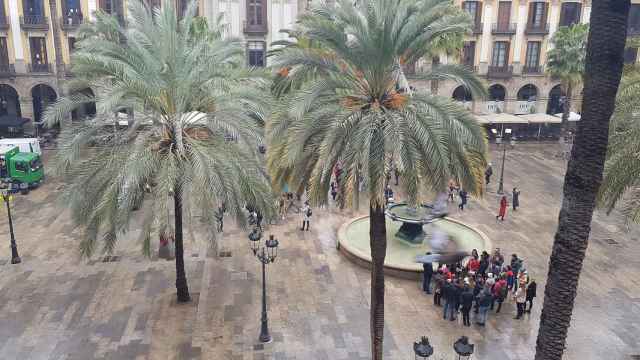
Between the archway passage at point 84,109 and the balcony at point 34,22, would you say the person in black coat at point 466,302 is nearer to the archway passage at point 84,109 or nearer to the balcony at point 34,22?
the archway passage at point 84,109

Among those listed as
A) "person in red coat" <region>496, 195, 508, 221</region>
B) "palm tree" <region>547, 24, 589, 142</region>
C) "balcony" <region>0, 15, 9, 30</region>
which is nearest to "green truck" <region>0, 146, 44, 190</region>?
"balcony" <region>0, 15, 9, 30</region>

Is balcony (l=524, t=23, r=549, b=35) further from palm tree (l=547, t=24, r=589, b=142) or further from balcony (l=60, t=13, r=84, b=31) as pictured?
balcony (l=60, t=13, r=84, b=31)

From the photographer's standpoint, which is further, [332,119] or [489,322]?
[489,322]

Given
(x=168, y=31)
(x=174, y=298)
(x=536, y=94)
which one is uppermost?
(x=168, y=31)

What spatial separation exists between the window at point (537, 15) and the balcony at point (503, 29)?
4.72 feet

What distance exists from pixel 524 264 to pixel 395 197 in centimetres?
898

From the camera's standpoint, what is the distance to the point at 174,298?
17.9 metres

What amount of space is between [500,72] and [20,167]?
111 ft

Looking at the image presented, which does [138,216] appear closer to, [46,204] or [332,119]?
[46,204]

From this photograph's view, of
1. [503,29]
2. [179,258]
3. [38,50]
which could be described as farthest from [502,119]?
[38,50]

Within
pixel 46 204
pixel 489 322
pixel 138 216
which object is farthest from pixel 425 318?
pixel 46 204

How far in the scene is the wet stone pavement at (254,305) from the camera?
15023mm

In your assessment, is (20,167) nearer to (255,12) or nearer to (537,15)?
(255,12)

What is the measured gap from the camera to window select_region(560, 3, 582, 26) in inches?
1688
